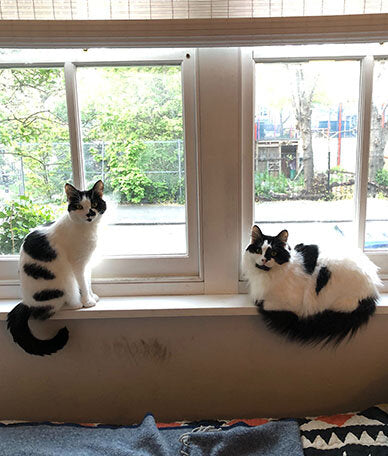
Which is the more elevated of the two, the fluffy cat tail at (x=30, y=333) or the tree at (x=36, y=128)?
the tree at (x=36, y=128)

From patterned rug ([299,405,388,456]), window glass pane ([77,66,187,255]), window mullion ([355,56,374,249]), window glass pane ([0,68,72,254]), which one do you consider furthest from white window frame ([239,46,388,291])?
window glass pane ([0,68,72,254])

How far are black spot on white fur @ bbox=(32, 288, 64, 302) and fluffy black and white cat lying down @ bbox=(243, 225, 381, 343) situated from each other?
0.67 metres

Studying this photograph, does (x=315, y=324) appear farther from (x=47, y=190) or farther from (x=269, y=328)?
(x=47, y=190)

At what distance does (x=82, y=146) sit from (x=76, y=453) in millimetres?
995

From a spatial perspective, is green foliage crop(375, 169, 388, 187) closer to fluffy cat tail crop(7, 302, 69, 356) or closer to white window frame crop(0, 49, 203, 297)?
white window frame crop(0, 49, 203, 297)

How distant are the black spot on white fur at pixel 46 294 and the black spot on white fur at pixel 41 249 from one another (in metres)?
0.11

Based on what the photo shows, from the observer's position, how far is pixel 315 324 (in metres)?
1.37

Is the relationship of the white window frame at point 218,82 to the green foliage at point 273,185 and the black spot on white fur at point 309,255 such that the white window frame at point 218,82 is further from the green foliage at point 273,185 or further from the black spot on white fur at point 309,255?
the black spot on white fur at point 309,255

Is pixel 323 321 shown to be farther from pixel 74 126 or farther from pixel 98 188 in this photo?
pixel 74 126

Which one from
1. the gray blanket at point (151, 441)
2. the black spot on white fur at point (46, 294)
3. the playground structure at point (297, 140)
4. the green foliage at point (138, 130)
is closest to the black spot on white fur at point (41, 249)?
the black spot on white fur at point (46, 294)

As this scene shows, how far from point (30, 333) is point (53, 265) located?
9.8 inches

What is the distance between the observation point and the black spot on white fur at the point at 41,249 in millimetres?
1345

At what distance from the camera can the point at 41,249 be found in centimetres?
134

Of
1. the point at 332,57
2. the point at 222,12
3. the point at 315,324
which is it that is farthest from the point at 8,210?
the point at 332,57
